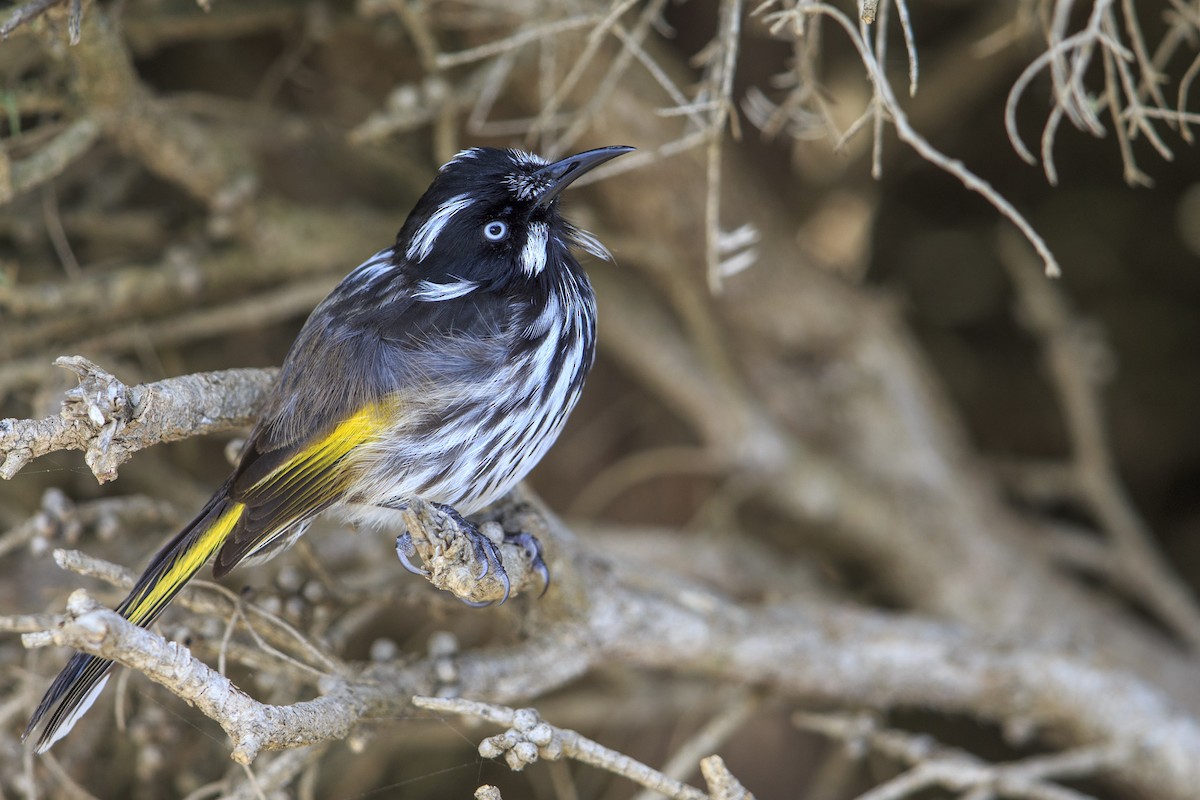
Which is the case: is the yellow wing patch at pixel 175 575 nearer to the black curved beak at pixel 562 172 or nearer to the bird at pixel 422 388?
the bird at pixel 422 388

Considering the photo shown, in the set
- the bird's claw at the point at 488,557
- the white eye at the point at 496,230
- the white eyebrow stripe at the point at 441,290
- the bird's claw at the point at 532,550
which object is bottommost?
the bird's claw at the point at 532,550

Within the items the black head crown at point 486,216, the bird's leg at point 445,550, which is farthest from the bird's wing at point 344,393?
the bird's leg at point 445,550

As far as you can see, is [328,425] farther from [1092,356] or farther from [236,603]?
[1092,356]

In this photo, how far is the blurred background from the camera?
2832 mm

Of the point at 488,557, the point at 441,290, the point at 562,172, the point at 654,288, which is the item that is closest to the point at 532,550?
the point at 488,557

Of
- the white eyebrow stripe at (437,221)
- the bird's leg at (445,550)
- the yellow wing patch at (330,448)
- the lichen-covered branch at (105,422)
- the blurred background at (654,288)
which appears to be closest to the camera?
the lichen-covered branch at (105,422)

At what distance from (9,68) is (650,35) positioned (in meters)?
1.91

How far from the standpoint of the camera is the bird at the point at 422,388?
7.36ft

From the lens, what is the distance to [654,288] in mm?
4145

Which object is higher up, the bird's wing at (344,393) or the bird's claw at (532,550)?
the bird's wing at (344,393)

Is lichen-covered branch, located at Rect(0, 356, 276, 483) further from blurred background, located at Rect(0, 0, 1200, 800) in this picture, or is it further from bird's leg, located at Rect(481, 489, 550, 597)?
bird's leg, located at Rect(481, 489, 550, 597)

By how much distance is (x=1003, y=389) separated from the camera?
16.3ft

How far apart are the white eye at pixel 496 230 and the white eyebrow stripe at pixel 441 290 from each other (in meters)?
0.12

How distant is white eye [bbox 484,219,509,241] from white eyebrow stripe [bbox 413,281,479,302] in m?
0.12
